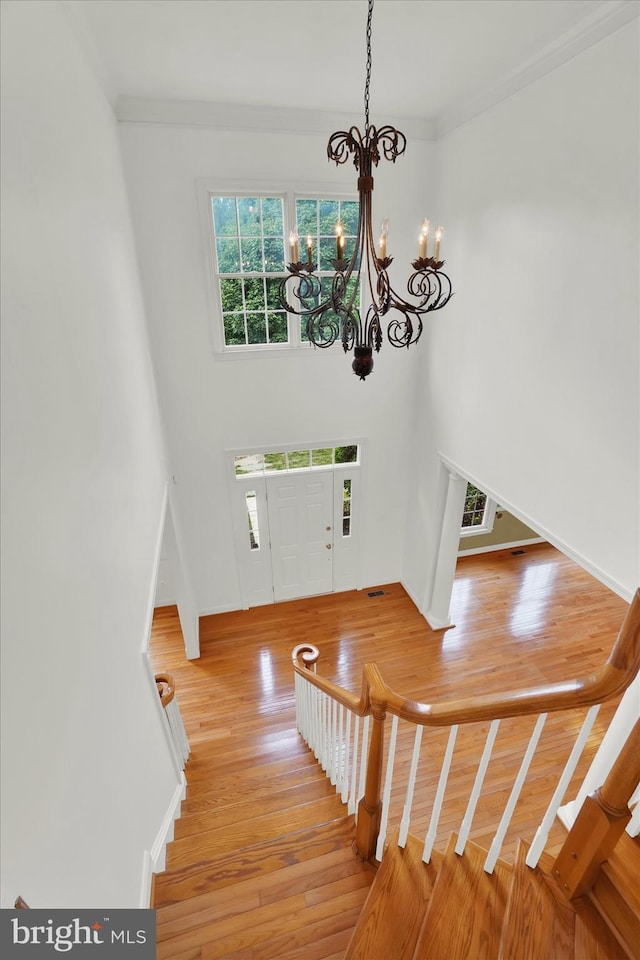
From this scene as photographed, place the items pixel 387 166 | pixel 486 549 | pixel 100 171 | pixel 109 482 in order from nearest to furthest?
1. pixel 109 482
2. pixel 100 171
3. pixel 387 166
4. pixel 486 549

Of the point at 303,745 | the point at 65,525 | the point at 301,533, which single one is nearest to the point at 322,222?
the point at 301,533

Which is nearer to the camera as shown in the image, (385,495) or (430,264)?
(430,264)

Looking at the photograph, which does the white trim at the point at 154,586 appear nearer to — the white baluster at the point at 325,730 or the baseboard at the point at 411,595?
the white baluster at the point at 325,730

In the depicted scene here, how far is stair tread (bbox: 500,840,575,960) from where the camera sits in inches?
48.6

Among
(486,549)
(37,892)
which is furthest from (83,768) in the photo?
(486,549)

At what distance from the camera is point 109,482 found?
2.25m

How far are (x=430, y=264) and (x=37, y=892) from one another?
92.3 inches

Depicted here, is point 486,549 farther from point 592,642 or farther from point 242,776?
point 242,776

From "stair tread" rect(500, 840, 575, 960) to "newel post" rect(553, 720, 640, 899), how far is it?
6 cm

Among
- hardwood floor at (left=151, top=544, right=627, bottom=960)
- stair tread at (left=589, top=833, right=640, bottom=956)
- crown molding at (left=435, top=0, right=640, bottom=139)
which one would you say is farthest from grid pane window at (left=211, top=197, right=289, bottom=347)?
stair tread at (left=589, top=833, right=640, bottom=956)

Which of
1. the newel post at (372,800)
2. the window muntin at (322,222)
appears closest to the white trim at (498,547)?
the window muntin at (322,222)

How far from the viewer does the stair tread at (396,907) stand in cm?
146

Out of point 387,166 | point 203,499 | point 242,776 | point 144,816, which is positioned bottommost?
point 242,776

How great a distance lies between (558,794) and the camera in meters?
1.29
